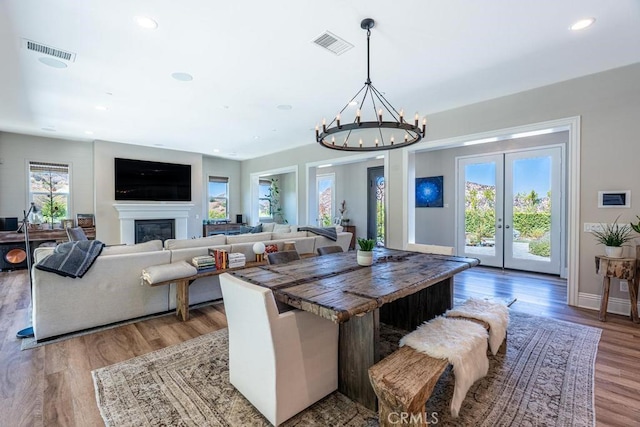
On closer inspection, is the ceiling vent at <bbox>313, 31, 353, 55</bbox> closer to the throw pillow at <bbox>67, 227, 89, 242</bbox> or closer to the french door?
the french door

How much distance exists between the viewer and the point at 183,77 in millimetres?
3652

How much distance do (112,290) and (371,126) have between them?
3186mm

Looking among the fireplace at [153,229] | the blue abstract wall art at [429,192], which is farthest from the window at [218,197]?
the blue abstract wall art at [429,192]

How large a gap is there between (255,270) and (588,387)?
2.61 m

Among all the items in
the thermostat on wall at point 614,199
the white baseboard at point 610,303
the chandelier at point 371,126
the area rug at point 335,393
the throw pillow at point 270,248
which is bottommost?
the area rug at point 335,393

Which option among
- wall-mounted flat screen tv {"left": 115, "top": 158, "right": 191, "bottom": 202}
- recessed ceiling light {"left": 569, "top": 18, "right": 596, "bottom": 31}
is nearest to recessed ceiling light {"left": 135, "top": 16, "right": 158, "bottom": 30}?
recessed ceiling light {"left": 569, "top": 18, "right": 596, "bottom": 31}

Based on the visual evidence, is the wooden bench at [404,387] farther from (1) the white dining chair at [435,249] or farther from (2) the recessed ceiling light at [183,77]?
(2) the recessed ceiling light at [183,77]

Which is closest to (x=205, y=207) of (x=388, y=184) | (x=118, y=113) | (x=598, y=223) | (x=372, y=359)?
(x=118, y=113)

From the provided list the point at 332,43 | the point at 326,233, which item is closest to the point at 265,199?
the point at 326,233

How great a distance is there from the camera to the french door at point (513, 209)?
5.27m

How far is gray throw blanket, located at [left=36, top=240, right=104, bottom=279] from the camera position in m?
2.82

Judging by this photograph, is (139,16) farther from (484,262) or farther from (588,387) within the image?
(484,262)

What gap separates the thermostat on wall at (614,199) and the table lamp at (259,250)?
424 cm

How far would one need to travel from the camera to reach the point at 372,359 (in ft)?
6.20
